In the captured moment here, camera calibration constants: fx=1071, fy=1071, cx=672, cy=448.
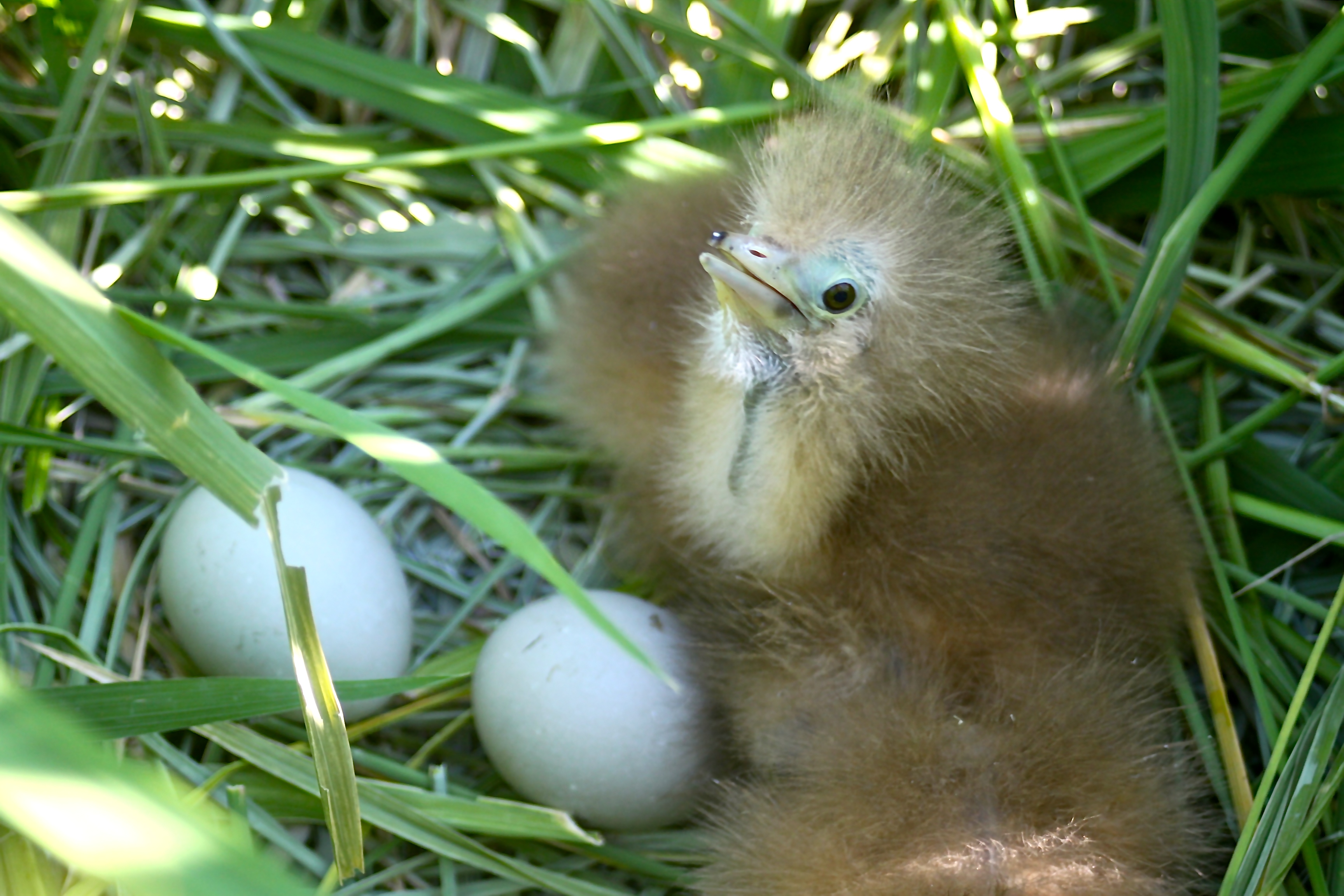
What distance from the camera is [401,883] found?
50.6 inches

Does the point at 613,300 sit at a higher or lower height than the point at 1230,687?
higher

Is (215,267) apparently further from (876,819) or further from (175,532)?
(876,819)

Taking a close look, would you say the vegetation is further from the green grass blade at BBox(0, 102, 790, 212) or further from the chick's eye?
the chick's eye

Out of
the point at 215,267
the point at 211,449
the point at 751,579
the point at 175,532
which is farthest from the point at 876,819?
the point at 215,267

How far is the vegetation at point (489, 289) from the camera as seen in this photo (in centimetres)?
123

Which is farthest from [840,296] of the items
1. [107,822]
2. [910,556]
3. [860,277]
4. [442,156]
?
[107,822]

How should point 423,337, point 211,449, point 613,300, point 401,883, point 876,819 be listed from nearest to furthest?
point 211,449, point 876,819, point 401,883, point 613,300, point 423,337

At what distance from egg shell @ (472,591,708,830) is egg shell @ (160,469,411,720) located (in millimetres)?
151

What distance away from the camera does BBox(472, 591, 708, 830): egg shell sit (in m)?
1.24

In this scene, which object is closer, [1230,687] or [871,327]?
[871,327]

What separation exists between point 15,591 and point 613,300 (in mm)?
847

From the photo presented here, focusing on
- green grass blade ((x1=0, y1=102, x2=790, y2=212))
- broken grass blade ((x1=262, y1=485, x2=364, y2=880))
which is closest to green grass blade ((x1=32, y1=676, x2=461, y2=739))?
broken grass blade ((x1=262, y1=485, x2=364, y2=880))

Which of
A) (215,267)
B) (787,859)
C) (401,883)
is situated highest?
(215,267)

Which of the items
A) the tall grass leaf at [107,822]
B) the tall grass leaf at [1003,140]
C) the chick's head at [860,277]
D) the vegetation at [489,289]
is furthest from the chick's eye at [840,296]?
the tall grass leaf at [107,822]
